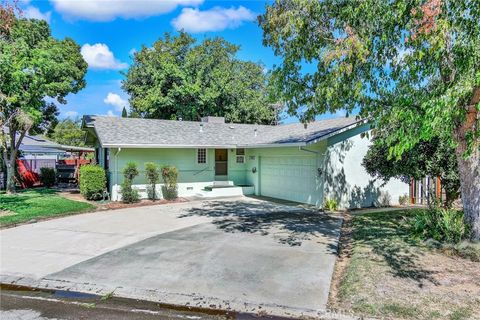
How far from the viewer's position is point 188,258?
277 inches

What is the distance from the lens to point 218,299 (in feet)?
16.6

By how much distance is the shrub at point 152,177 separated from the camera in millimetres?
15570

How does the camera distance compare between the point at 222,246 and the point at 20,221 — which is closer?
the point at 222,246

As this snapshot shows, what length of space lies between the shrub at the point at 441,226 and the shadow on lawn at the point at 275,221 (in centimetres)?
206

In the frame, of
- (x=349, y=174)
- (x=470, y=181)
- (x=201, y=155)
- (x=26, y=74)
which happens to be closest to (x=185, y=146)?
(x=201, y=155)

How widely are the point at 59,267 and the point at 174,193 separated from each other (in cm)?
985

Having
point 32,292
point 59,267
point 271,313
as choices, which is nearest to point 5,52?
point 59,267

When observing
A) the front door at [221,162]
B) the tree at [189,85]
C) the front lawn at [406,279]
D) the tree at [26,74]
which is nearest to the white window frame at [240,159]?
the front door at [221,162]

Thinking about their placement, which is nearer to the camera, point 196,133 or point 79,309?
point 79,309

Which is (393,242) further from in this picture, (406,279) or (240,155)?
(240,155)

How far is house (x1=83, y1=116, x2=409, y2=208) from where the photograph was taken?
13922mm

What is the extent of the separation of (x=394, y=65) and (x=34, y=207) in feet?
42.8

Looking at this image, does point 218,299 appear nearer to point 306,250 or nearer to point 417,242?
point 306,250

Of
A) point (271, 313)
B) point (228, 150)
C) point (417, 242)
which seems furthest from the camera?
point (228, 150)
